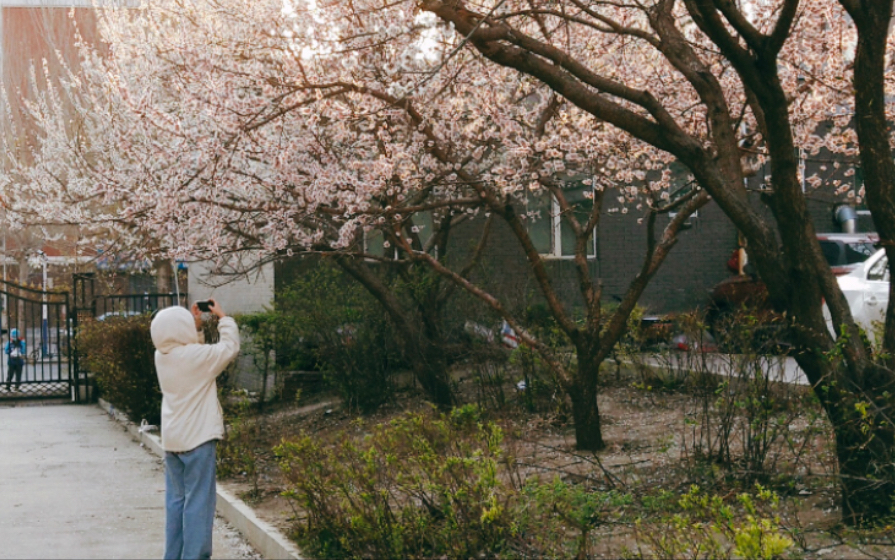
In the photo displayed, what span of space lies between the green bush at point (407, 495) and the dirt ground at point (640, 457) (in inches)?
24.4

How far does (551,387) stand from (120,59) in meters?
8.33

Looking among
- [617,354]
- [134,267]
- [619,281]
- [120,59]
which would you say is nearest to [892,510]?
[617,354]

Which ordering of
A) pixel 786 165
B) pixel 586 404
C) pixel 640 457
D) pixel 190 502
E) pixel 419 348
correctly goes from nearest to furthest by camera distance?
pixel 190 502
pixel 786 165
pixel 640 457
pixel 586 404
pixel 419 348

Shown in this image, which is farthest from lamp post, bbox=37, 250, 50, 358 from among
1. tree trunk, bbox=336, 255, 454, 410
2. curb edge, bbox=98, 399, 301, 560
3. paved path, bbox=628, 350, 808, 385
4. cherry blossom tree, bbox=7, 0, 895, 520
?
paved path, bbox=628, 350, 808, 385

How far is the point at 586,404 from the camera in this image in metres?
9.48

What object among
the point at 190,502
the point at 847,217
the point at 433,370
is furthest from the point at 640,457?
the point at 847,217

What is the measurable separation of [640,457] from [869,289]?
6409mm

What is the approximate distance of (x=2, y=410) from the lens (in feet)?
60.5

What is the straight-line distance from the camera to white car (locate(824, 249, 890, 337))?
13586 millimetres

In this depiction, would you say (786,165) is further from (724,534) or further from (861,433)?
(724,534)

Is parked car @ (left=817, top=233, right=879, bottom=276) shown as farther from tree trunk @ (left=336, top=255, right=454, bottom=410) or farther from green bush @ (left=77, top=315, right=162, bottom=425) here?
green bush @ (left=77, top=315, right=162, bottom=425)

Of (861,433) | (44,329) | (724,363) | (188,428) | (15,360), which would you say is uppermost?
(44,329)

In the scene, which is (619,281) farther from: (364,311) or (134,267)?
(134,267)

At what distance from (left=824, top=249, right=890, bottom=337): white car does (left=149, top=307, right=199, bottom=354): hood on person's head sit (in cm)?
966
